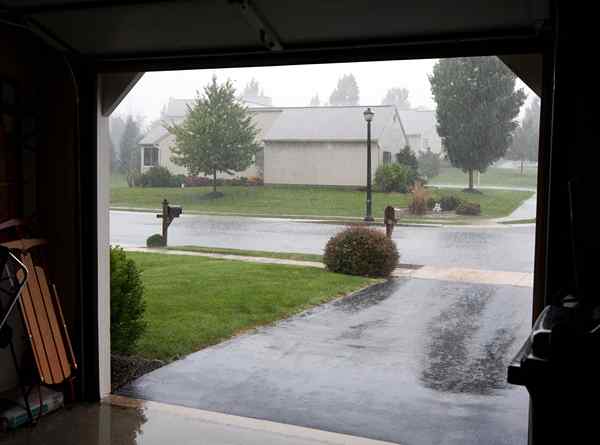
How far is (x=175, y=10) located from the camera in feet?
11.5

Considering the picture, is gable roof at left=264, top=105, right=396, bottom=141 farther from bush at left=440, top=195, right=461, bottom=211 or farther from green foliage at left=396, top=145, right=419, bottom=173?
bush at left=440, top=195, right=461, bottom=211

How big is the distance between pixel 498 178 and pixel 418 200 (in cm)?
184

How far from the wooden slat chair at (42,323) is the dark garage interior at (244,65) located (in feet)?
0.69

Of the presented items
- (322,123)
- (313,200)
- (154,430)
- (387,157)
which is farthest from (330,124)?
(154,430)

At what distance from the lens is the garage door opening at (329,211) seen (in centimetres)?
827

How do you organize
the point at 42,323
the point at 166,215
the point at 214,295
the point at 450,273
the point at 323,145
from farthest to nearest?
the point at 323,145 → the point at 166,215 → the point at 450,273 → the point at 214,295 → the point at 42,323

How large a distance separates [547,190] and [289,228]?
40.3 feet

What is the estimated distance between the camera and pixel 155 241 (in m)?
14.5

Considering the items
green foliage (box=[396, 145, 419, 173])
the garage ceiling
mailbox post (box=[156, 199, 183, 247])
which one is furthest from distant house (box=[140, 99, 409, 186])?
the garage ceiling

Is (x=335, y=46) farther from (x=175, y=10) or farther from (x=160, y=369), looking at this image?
(x=160, y=369)

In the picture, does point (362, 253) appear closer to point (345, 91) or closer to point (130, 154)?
point (130, 154)

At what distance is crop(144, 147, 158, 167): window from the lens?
1580cm

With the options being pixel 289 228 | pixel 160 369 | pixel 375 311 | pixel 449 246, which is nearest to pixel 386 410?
pixel 160 369

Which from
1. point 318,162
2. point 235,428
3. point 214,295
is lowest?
point 214,295
